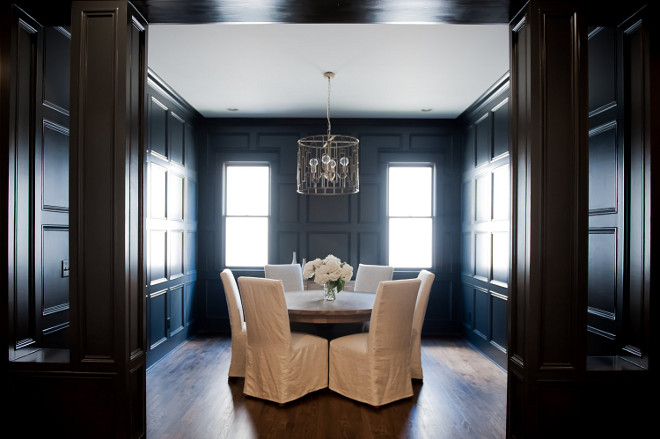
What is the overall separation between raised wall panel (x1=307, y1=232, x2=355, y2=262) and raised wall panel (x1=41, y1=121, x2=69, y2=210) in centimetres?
333

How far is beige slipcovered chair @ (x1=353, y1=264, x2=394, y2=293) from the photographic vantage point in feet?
15.6

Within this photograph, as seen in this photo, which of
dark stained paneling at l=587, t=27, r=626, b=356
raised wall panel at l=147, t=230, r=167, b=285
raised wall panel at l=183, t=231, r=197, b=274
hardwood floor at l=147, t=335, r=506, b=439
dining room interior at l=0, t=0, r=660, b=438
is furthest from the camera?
raised wall panel at l=183, t=231, r=197, b=274

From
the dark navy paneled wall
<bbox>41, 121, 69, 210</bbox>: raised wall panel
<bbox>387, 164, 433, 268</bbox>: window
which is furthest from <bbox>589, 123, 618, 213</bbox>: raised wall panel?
<bbox>41, 121, 69, 210</bbox>: raised wall panel

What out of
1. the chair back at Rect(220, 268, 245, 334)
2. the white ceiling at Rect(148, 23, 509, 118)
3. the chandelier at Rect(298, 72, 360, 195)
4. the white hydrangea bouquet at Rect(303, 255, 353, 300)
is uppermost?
the white ceiling at Rect(148, 23, 509, 118)

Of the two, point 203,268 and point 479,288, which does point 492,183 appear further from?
point 203,268

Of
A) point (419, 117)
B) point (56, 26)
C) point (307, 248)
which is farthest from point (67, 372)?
point (419, 117)

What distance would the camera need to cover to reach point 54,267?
2621 mm

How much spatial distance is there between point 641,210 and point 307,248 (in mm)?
3960

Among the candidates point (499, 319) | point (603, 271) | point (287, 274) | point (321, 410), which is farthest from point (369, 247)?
point (603, 271)

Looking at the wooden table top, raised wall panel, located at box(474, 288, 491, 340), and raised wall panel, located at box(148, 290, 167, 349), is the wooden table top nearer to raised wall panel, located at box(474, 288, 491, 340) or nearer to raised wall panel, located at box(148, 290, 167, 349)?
raised wall panel, located at box(148, 290, 167, 349)

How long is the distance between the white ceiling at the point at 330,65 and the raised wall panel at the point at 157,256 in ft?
5.12

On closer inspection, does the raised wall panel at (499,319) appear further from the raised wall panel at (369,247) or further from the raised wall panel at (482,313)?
the raised wall panel at (369,247)

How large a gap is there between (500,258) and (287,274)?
2292 mm

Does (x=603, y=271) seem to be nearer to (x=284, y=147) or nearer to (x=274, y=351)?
(x=274, y=351)
